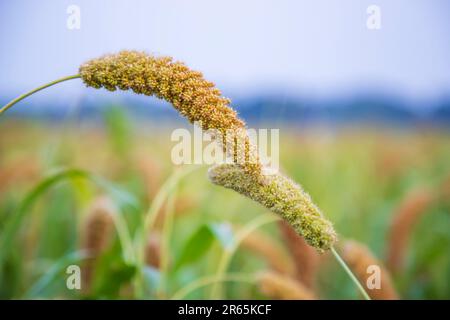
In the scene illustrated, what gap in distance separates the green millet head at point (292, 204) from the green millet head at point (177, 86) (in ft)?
0.15

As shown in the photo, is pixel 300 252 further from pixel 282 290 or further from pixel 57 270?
pixel 57 270

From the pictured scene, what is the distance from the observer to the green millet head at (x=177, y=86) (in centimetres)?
140

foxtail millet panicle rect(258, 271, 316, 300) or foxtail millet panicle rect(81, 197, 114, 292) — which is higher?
foxtail millet panicle rect(81, 197, 114, 292)

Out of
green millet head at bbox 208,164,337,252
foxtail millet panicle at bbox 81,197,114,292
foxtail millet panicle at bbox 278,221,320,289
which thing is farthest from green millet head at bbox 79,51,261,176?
foxtail millet panicle at bbox 278,221,320,289

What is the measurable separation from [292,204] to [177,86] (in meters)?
0.42

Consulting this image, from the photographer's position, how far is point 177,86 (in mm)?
1408

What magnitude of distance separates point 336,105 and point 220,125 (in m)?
3.83

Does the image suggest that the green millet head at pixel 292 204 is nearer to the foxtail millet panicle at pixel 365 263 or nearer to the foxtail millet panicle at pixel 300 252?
the foxtail millet panicle at pixel 365 263

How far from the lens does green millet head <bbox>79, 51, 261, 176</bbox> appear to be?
55.2 inches

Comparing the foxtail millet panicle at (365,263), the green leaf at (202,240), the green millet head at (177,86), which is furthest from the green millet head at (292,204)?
the green leaf at (202,240)

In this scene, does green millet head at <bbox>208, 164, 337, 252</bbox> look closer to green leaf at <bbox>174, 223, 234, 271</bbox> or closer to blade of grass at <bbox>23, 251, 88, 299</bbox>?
green leaf at <bbox>174, 223, 234, 271</bbox>

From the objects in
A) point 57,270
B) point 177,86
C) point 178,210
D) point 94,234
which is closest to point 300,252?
point 178,210

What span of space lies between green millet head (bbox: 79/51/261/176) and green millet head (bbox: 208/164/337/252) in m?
0.04

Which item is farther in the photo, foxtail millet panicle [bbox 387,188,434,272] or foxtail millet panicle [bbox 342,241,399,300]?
foxtail millet panicle [bbox 387,188,434,272]
